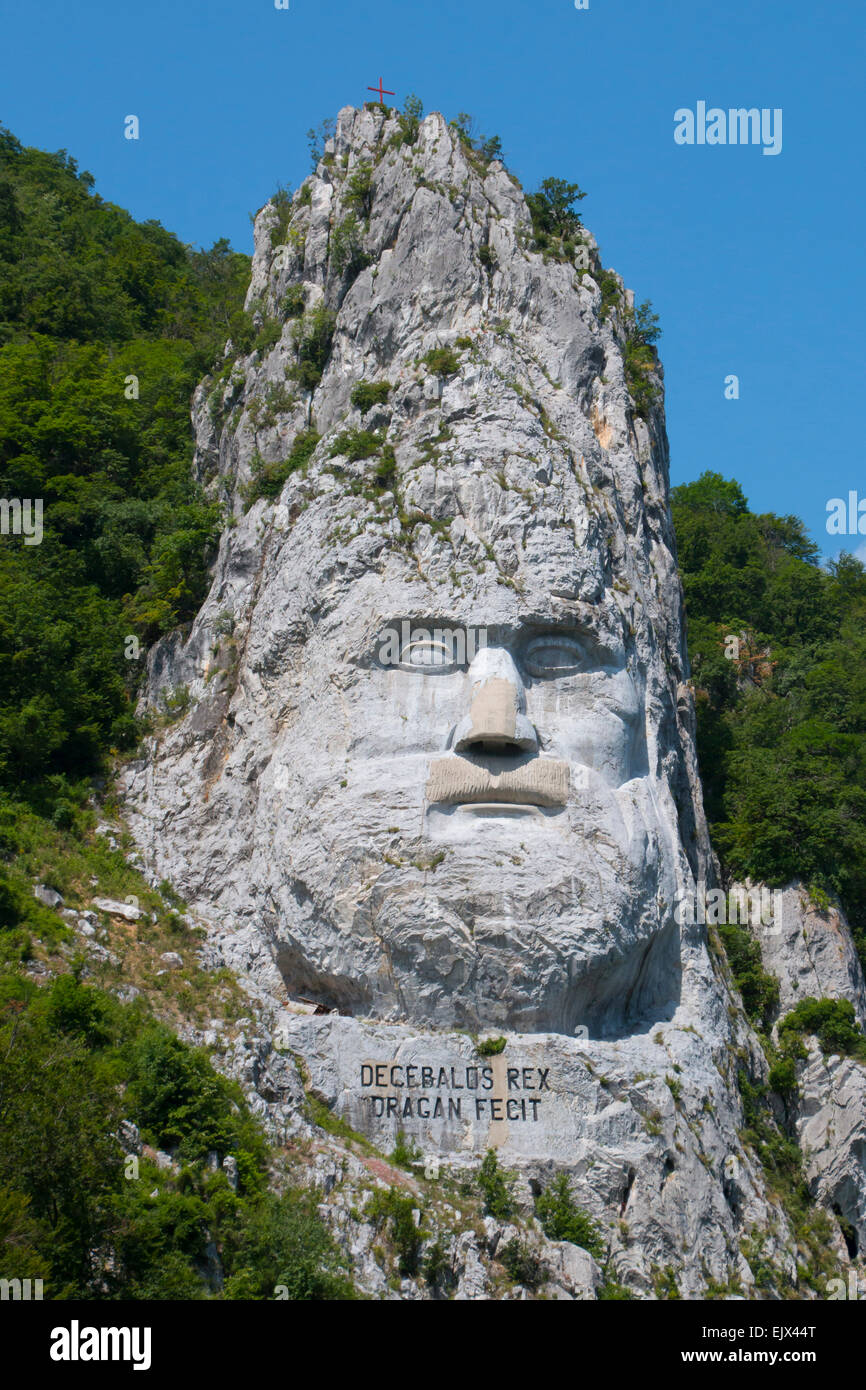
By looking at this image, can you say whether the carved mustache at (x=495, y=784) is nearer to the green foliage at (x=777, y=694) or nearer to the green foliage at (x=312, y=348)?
the green foliage at (x=777, y=694)

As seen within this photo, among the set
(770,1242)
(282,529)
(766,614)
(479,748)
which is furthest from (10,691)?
(766,614)

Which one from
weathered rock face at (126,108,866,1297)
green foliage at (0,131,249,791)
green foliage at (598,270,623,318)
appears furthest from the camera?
green foliage at (598,270,623,318)

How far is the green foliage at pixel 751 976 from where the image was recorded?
105ft

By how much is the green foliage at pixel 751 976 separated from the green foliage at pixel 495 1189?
29.3 feet

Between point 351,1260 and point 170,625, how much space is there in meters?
16.2

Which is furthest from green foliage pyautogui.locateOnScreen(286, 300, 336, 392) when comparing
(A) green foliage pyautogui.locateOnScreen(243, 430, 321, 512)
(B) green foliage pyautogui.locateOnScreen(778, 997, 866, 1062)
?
(B) green foliage pyautogui.locateOnScreen(778, 997, 866, 1062)

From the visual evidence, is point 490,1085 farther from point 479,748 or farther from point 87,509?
point 87,509

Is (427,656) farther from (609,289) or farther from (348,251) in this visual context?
(609,289)

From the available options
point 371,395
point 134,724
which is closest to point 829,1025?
point 134,724

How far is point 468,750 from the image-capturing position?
90.2ft

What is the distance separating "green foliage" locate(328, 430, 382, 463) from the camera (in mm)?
31125

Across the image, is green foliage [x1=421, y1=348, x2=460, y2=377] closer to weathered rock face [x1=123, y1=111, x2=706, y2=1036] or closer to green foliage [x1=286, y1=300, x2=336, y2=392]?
weathered rock face [x1=123, y1=111, x2=706, y2=1036]

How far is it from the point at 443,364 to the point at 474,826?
31.9 ft

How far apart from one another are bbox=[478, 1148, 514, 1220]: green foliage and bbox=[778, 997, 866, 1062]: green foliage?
896 cm
